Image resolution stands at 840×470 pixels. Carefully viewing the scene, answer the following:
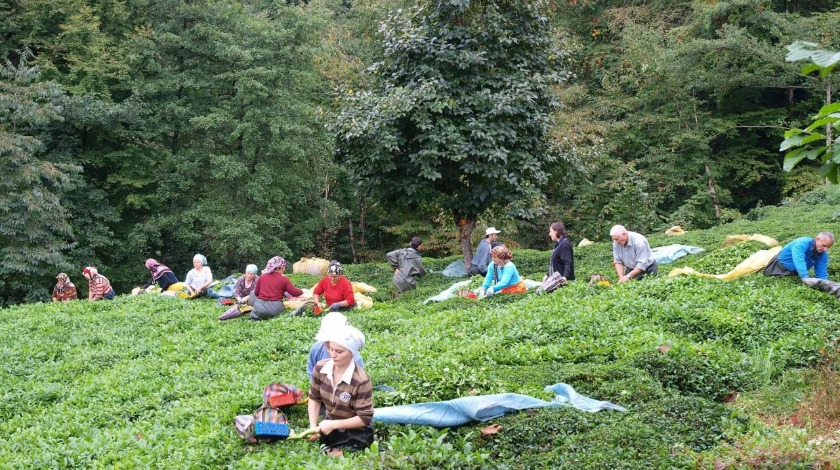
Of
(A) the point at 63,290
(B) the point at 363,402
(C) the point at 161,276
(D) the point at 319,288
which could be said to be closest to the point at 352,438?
(B) the point at 363,402

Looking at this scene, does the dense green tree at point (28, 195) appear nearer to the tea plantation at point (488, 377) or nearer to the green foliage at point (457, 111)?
the tea plantation at point (488, 377)

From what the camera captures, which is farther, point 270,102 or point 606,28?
point 606,28

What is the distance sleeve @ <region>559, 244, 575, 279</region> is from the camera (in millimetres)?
12570

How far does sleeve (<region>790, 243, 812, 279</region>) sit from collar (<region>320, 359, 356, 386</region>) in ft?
26.3

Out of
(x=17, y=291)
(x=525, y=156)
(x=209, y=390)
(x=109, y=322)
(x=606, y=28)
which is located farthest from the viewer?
(x=606, y=28)

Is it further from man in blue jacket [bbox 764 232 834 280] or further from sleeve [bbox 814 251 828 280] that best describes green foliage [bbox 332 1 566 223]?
sleeve [bbox 814 251 828 280]

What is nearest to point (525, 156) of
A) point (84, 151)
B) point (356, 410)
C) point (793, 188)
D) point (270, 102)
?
point (356, 410)

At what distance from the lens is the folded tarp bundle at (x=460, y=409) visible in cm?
606

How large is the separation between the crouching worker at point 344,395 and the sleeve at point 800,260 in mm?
7927

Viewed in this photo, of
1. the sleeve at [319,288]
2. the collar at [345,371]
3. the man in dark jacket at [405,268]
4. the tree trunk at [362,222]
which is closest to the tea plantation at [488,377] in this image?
the collar at [345,371]

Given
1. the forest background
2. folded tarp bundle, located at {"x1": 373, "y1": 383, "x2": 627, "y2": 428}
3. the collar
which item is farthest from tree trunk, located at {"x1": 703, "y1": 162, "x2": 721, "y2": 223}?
the collar

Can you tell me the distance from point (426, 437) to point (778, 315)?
569cm

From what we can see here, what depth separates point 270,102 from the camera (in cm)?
2683

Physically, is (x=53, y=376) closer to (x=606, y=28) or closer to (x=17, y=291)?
(x=17, y=291)
